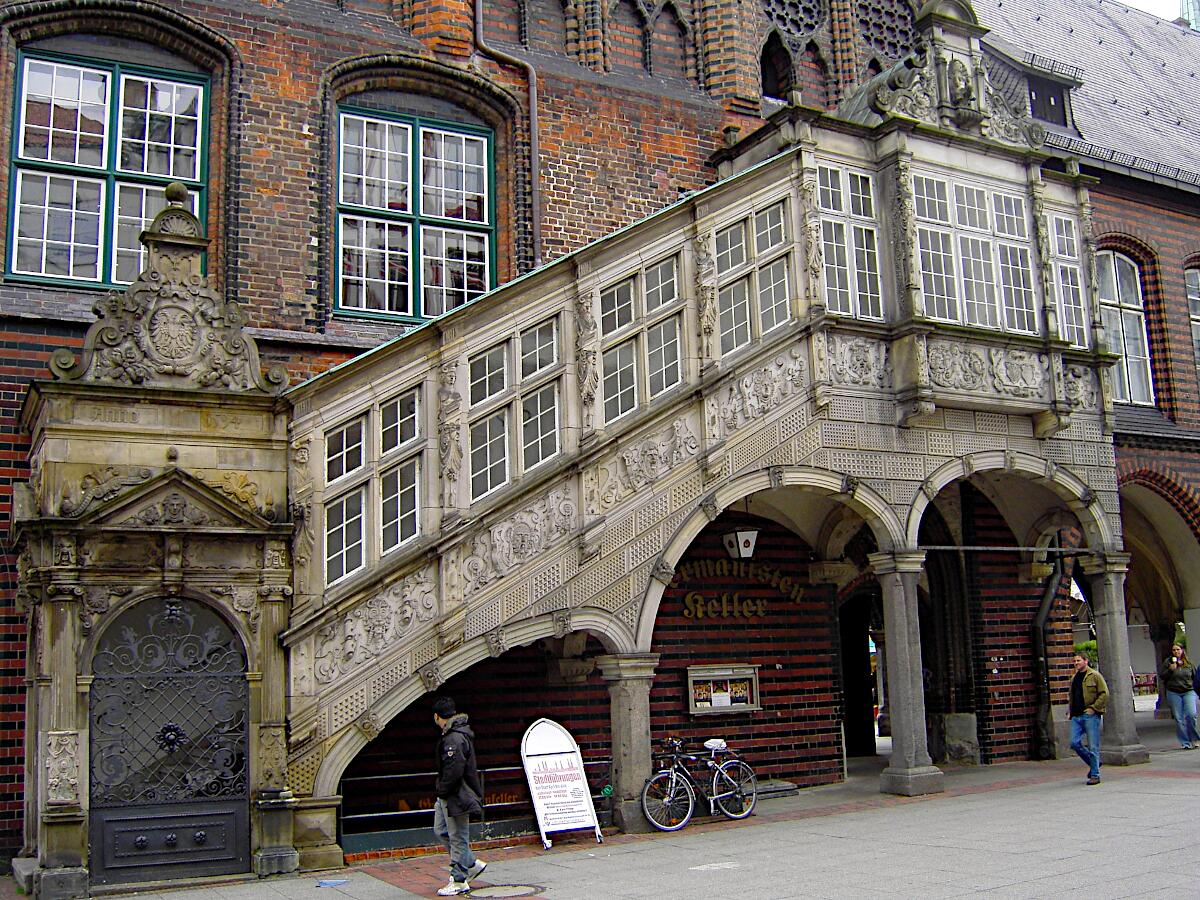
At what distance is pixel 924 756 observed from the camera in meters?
14.2

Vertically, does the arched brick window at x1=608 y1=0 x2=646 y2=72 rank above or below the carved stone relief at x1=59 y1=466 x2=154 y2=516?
above

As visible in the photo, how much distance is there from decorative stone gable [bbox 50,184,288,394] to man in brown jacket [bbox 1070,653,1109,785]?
967cm

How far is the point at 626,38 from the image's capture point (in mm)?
17016

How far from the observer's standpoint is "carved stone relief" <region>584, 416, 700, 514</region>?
12.5 metres

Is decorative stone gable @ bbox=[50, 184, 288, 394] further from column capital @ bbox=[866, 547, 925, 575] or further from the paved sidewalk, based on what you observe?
column capital @ bbox=[866, 547, 925, 575]

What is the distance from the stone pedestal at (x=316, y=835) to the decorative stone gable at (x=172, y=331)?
3628 mm

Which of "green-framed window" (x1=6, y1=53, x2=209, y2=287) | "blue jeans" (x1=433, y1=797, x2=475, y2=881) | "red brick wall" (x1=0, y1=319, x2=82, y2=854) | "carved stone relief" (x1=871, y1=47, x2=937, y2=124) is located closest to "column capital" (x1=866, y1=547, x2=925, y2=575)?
"carved stone relief" (x1=871, y1=47, x2=937, y2=124)

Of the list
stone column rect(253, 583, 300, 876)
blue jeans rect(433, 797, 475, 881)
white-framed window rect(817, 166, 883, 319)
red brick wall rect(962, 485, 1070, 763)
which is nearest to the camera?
blue jeans rect(433, 797, 475, 881)

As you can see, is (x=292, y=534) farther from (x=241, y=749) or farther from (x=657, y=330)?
(x=657, y=330)

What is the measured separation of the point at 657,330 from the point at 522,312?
5.32ft

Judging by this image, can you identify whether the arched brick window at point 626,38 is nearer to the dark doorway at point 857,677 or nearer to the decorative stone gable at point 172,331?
the decorative stone gable at point 172,331

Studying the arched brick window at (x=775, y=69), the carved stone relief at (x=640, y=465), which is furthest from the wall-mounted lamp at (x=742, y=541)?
the arched brick window at (x=775, y=69)

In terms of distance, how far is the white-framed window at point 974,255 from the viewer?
15016 mm

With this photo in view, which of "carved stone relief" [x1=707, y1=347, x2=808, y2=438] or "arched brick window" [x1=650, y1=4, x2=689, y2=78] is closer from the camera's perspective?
"carved stone relief" [x1=707, y1=347, x2=808, y2=438]
